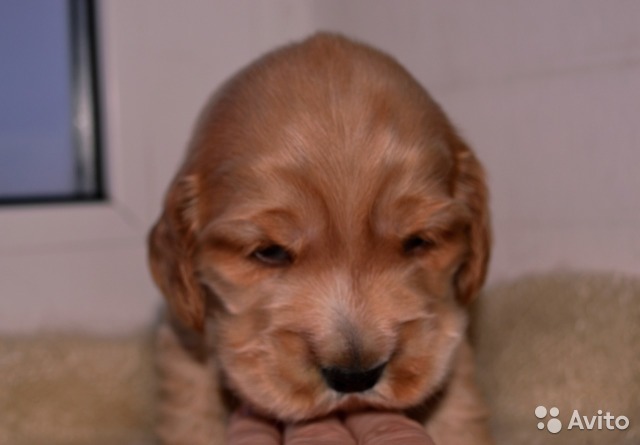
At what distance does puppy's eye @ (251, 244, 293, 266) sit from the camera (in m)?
2.07

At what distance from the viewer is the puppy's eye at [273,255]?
2.07 meters

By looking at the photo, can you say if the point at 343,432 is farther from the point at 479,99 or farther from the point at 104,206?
the point at 104,206

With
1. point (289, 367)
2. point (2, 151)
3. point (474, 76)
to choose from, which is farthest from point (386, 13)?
point (289, 367)

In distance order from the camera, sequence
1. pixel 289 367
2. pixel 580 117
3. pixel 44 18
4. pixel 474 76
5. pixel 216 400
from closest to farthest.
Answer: pixel 289 367 < pixel 216 400 < pixel 580 117 < pixel 474 76 < pixel 44 18

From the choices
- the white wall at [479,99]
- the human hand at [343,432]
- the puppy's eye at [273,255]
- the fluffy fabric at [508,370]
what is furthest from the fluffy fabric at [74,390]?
the puppy's eye at [273,255]

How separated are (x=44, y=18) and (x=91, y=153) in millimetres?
475

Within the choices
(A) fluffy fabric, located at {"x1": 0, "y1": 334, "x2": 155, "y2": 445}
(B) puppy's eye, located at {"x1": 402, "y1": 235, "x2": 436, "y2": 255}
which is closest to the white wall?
(A) fluffy fabric, located at {"x1": 0, "y1": 334, "x2": 155, "y2": 445}

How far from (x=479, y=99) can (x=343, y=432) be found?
1405 mm

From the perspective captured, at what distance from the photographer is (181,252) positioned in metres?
2.29

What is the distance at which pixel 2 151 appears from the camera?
3.36 m

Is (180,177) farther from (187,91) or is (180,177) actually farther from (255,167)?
(187,91)

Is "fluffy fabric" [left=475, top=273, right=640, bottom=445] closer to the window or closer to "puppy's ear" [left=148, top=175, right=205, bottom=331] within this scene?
"puppy's ear" [left=148, top=175, right=205, bottom=331]

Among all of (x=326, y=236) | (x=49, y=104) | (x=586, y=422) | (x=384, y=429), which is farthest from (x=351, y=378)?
(x=49, y=104)

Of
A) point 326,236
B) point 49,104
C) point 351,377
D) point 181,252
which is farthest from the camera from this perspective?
point 49,104
